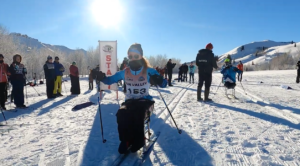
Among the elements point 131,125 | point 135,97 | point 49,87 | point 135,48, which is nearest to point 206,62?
point 135,48

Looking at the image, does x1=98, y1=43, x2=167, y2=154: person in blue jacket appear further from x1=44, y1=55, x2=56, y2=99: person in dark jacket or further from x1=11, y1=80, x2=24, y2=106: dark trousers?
x1=44, y1=55, x2=56, y2=99: person in dark jacket

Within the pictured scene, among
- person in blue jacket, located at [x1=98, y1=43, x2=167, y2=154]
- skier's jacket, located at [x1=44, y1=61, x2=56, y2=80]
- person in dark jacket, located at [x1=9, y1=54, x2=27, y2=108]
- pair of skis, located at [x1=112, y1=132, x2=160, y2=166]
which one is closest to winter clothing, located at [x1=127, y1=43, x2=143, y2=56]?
person in blue jacket, located at [x1=98, y1=43, x2=167, y2=154]

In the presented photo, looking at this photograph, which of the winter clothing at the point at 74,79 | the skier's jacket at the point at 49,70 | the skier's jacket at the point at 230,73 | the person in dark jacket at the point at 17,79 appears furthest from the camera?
the winter clothing at the point at 74,79

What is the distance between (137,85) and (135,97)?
23 cm

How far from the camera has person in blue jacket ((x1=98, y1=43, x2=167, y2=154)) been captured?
2947 mm

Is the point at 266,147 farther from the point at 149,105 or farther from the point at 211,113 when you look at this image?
the point at 211,113

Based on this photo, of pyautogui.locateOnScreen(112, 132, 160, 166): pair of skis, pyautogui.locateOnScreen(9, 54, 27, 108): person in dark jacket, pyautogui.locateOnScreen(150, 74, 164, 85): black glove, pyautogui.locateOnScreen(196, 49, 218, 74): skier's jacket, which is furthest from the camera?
pyautogui.locateOnScreen(196, 49, 218, 74): skier's jacket

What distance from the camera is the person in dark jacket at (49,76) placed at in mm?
9000

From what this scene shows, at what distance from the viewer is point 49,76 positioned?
905 centimetres

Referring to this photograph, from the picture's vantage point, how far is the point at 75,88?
35.8ft

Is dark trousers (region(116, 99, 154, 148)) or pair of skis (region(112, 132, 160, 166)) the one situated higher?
dark trousers (region(116, 99, 154, 148))

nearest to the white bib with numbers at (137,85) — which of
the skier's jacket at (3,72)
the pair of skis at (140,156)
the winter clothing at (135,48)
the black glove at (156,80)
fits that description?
the black glove at (156,80)

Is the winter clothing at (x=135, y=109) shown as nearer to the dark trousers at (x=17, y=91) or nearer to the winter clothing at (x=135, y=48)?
the winter clothing at (x=135, y=48)

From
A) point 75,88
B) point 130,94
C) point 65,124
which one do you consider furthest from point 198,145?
point 75,88
